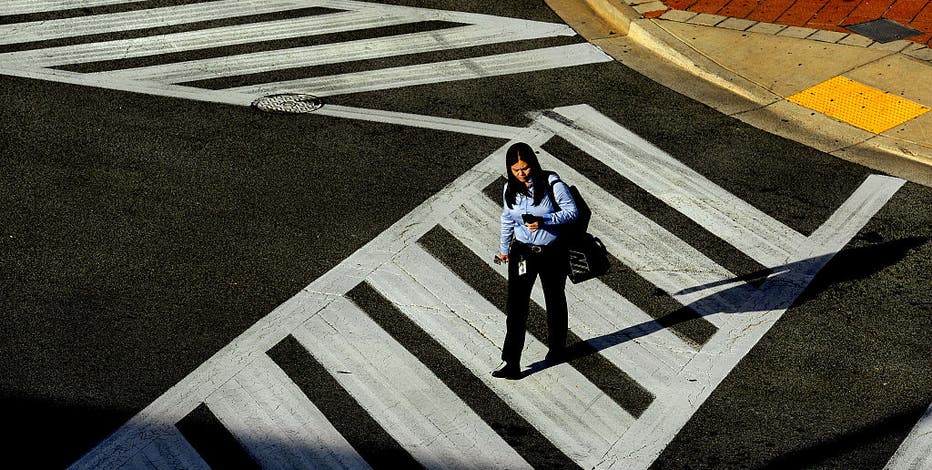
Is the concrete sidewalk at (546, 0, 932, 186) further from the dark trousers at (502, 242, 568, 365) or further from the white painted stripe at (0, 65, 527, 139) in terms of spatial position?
the dark trousers at (502, 242, 568, 365)

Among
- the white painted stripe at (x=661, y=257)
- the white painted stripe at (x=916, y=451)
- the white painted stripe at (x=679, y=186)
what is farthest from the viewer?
the white painted stripe at (x=679, y=186)

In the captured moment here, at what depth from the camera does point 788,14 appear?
13.6 m

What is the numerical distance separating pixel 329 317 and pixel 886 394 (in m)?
4.48

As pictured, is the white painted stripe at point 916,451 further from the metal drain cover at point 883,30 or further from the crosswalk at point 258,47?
the metal drain cover at point 883,30

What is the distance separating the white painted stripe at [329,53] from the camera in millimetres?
12930

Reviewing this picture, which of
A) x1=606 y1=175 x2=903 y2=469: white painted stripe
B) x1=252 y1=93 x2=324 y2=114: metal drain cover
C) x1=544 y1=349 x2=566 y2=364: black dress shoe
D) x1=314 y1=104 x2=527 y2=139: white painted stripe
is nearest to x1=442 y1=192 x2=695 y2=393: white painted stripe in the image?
x1=606 y1=175 x2=903 y2=469: white painted stripe

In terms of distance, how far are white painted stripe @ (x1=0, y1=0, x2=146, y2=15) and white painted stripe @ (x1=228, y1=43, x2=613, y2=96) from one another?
3.89m

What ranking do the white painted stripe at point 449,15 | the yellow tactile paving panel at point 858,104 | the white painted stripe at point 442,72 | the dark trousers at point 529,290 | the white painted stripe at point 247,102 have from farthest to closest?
1. the white painted stripe at point 449,15
2. the white painted stripe at point 442,72
3. the white painted stripe at point 247,102
4. the yellow tactile paving panel at point 858,104
5. the dark trousers at point 529,290

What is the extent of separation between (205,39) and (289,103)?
250 centimetres

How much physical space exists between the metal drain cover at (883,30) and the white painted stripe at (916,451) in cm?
696

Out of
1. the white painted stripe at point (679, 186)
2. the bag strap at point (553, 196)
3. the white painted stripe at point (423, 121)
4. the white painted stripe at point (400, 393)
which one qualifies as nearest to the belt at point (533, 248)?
the bag strap at point (553, 196)

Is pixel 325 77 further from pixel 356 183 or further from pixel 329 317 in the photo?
pixel 329 317

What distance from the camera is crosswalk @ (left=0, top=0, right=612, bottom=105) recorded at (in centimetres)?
1271

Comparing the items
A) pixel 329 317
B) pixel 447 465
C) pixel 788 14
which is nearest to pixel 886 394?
pixel 447 465
